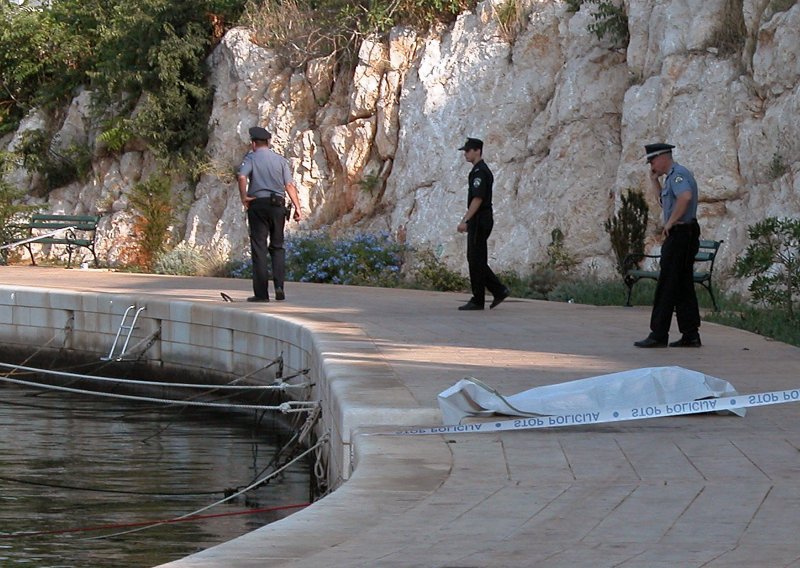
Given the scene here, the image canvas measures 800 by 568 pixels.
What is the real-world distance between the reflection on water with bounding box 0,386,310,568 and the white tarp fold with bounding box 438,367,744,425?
1407 mm

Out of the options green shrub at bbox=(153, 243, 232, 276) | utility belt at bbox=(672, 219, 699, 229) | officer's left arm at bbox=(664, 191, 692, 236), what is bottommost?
green shrub at bbox=(153, 243, 232, 276)

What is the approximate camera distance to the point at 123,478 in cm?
933

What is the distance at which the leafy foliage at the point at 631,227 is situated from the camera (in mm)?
17922

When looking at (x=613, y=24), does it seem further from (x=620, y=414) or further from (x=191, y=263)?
(x=620, y=414)

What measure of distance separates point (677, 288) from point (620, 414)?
3826mm

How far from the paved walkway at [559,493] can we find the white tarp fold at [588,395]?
0.56ft

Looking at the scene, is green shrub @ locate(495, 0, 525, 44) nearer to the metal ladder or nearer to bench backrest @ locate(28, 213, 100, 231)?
bench backrest @ locate(28, 213, 100, 231)

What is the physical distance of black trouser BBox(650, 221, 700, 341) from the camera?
35.1 feet

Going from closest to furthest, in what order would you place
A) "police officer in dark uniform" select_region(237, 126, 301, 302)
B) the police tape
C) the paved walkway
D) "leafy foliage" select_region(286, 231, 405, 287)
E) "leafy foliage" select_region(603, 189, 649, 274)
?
the paved walkway → the police tape → "police officer in dark uniform" select_region(237, 126, 301, 302) → "leafy foliage" select_region(603, 189, 649, 274) → "leafy foliage" select_region(286, 231, 405, 287)

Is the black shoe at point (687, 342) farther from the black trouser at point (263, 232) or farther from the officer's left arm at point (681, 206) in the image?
the black trouser at point (263, 232)

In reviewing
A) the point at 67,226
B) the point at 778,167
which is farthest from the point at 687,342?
the point at 67,226

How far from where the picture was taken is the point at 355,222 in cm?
2530

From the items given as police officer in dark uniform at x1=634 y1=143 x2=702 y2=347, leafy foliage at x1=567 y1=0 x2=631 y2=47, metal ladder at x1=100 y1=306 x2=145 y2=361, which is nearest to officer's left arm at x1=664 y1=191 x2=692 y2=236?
police officer in dark uniform at x1=634 y1=143 x2=702 y2=347

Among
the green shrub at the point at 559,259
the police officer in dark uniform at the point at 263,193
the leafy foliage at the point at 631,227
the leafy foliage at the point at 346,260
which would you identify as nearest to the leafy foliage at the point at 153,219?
the leafy foliage at the point at 346,260
